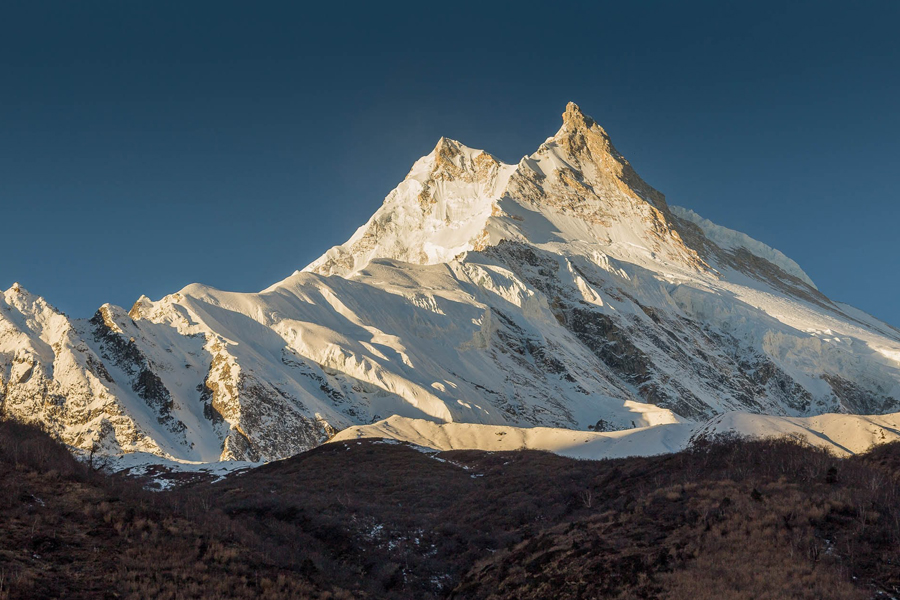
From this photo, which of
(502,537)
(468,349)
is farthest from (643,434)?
(468,349)

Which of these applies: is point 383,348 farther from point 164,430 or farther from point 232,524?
point 232,524

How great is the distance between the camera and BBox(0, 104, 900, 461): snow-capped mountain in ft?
262

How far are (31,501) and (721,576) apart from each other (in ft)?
52.5

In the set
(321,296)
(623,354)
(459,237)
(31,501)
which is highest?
(459,237)

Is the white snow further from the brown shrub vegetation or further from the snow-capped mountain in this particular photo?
the snow-capped mountain

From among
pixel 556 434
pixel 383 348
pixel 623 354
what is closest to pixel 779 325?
pixel 623 354

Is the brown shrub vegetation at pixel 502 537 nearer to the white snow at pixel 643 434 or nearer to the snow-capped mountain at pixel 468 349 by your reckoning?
the white snow at pixel 643 434

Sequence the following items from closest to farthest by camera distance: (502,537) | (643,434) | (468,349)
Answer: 1. (502,537)
2. (643,434)
3. (468,349)

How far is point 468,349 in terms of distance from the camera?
115 metres

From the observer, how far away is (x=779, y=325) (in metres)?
160

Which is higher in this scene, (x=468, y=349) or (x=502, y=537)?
(x=468, y=349)

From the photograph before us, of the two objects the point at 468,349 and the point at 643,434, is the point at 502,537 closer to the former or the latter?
the point at 643,434

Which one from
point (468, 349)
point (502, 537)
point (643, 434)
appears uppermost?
point (468, 349)

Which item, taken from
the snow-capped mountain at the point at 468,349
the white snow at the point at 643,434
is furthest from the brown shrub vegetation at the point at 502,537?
the snow-capped mountain at the point at 468,349
